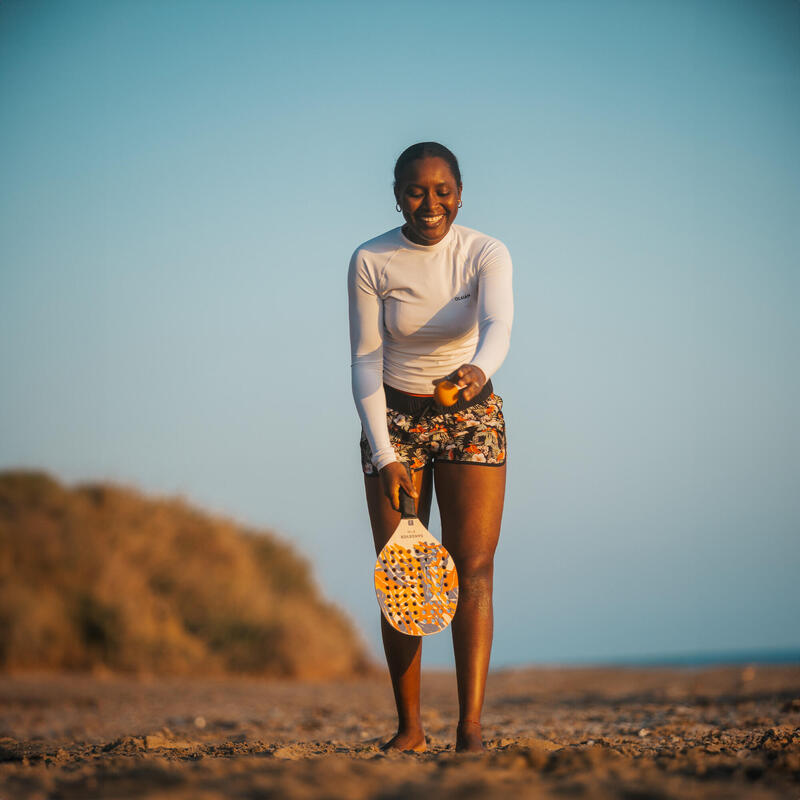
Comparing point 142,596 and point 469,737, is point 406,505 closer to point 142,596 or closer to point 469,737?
point 469,737

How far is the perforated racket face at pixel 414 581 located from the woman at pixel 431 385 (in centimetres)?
9

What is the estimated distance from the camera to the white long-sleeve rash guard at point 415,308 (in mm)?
3443

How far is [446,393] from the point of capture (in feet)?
9.88

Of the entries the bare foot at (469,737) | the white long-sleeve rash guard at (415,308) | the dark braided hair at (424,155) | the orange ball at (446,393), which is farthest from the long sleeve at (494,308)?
the bare foot at (469,737)

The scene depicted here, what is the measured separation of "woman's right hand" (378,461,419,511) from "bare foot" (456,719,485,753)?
806 millimetres

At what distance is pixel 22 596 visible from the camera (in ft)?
34.7

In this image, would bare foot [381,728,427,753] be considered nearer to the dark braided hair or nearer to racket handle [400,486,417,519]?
racket handle [400,486,417,519]

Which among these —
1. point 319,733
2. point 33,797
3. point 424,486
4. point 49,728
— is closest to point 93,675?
point 49,728

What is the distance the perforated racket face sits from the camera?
10.9 feet

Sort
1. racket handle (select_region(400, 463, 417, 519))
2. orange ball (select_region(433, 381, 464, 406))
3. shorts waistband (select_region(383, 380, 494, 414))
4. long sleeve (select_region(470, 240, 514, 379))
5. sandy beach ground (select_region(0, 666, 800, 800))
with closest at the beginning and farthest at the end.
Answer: sandy beach ground (select_region(0, 666, 800, 800)), orange ball (select_region(433, 381, 464, 406)), long sleeve (select_region(470, 240, 514, 379)), racket handle (select_region(400, 463, 417, 519)), shorts waistband (select_region(383, 380, 494, 414))

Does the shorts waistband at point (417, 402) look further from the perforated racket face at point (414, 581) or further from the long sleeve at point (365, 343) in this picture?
the perforated racket face at point (414, 581)

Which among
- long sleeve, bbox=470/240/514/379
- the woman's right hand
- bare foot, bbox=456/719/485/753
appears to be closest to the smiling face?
long sleeve, bbox=470/240/514/379

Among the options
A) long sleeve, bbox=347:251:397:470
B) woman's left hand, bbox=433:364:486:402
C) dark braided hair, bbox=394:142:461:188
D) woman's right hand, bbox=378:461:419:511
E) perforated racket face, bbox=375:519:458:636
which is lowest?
perforated racket face, bbox=375:519:458:636

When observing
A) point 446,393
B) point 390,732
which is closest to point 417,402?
point 446,393
